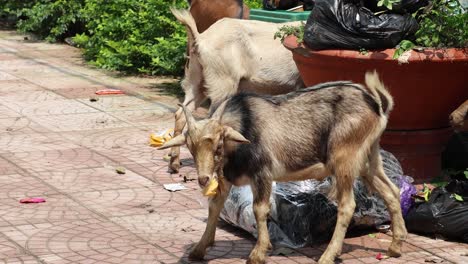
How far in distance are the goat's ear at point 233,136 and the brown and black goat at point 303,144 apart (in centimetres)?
6

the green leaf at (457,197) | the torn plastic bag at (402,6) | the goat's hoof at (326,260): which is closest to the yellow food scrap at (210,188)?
the goat's hoof at (326,260)

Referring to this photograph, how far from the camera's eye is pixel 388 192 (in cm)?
674

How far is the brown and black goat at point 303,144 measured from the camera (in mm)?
6215

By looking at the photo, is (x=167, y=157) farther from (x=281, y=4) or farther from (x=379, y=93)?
(x=379, y=93)

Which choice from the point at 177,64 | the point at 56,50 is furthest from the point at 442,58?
the point at 56,50

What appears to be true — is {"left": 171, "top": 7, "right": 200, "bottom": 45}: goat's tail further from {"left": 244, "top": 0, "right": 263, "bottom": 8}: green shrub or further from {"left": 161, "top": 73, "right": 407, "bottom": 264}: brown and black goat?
{"left": 244, "top": 0, "right": 263, "bottom": 8}: green shrub

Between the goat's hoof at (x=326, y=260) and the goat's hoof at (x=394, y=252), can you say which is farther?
the goat's hoof at (x=394, y=252)

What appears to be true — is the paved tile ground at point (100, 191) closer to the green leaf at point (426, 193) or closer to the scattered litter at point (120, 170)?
the scattered litter at point (120, 170)

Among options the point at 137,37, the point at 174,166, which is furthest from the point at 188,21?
the point at 137,37

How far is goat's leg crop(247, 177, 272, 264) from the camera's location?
6.22 metres

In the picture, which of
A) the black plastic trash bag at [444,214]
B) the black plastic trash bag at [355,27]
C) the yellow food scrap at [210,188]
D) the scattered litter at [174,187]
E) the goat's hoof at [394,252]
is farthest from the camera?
the scattered litter at [174,187]

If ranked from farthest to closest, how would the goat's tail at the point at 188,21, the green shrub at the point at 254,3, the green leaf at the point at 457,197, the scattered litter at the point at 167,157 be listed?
the green shrub at the point at 254,3 < the scattered litter at the point at 167,157 < the goat's tail at the point at 188,21 < the green leaf at the point at 457,197

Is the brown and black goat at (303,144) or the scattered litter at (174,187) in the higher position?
the brown and black goat at (303,144)

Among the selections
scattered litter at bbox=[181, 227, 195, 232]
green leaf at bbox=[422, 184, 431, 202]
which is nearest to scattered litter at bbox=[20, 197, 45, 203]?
scattered litter at bbox=[181, 227, 195, 232]
